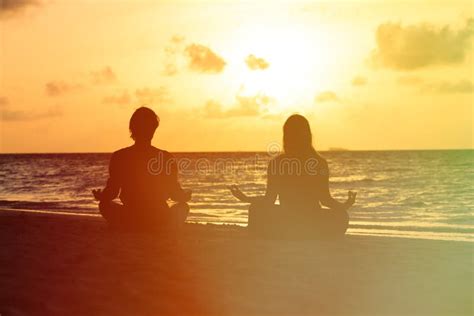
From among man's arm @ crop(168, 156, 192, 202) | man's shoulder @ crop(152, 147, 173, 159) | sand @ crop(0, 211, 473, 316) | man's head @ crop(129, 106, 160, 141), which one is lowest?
sand @ crop(0, 211, 473, 316)

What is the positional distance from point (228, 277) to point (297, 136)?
9.87ft

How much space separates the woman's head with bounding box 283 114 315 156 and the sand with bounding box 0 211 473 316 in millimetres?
Result: 1430

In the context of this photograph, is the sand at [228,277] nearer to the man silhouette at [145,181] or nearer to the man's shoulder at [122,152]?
the man silhouette at [145,181]

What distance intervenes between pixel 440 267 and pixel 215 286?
3.06m

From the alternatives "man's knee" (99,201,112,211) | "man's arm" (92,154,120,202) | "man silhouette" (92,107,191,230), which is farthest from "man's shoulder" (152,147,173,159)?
"man's knee" (99,201,112,211)

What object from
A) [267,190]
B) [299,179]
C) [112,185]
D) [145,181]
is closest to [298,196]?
[299,179]

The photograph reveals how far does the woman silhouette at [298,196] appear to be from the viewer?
355 inches

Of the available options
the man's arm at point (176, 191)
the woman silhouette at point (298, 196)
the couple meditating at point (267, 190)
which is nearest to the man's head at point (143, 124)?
the couple meditating at point (267, 190)

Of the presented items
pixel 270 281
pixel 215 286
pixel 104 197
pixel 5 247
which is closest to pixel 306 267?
pixel 270 281

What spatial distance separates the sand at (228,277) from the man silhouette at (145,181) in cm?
37

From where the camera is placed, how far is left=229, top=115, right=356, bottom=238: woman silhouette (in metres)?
9.02

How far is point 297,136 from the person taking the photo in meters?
9.05

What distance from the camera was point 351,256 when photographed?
27.1 ft

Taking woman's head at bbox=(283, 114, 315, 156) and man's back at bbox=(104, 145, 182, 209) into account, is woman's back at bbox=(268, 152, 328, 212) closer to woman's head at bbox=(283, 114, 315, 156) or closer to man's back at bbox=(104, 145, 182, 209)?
woman's head at bbox=(283, 114, 315, 156)
